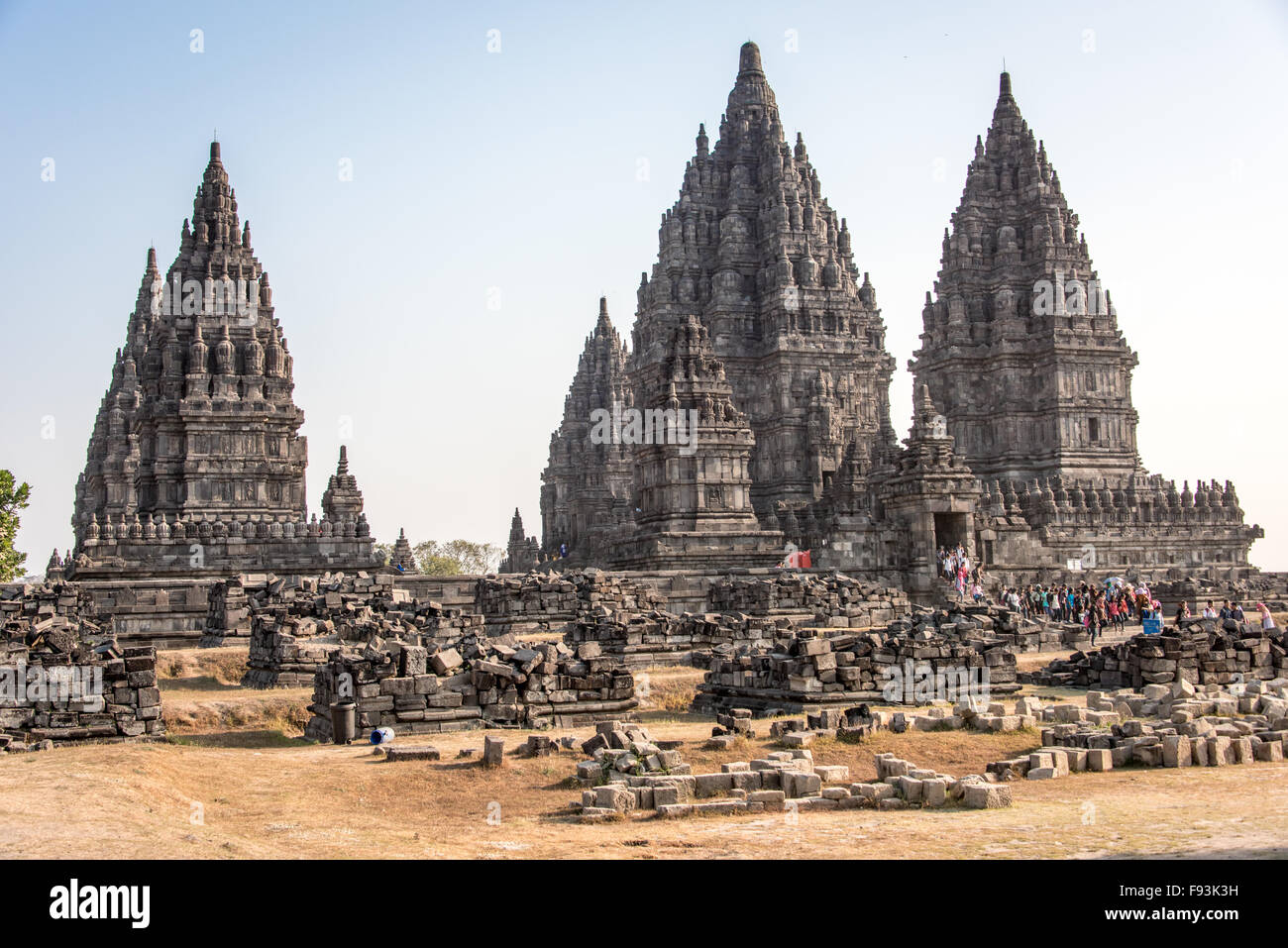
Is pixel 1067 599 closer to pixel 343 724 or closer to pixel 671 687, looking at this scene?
pixel 671 687

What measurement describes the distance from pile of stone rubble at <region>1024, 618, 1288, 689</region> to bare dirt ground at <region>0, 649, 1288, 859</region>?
6504mm

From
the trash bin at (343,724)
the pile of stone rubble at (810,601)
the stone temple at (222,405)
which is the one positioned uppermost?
the stone temple at (222,405)

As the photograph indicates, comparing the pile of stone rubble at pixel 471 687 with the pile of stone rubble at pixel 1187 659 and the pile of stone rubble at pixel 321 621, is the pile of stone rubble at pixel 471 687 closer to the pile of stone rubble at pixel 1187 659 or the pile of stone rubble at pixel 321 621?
the pile of stone rubble at pixel 321 621

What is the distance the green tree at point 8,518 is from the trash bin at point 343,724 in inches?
1166

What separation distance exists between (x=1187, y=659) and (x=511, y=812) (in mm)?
13684

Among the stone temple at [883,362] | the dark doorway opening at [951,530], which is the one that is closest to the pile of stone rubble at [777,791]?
the dark doorway opening at [951,530]

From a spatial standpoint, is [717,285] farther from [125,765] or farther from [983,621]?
[125,765]

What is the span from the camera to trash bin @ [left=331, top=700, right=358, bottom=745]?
1575 centimetres

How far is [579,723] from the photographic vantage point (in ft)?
57.1

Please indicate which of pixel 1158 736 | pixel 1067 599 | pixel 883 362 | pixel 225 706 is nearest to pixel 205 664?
pixel 225 706

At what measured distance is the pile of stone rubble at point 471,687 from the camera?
53.7 feet

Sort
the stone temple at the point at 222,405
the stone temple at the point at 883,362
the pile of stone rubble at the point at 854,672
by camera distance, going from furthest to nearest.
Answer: the stone temple at the point at 883,362 → the stone temple at the point at 222,405 → the pile of stone rubble at the point at 854,672

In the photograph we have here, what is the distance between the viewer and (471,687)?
16984 millimetres
